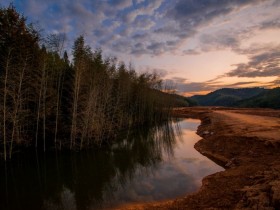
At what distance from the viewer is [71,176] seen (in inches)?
815

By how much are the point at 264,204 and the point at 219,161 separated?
14.5m

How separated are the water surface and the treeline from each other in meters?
2.76

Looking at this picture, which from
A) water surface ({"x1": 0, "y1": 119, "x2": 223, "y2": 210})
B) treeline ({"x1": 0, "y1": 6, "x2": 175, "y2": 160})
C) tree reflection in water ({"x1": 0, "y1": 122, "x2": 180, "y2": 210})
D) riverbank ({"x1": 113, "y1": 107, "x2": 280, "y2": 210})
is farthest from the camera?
treeline ({"x1": 0, "y1": 6, "x2": 175, "y2": 160})

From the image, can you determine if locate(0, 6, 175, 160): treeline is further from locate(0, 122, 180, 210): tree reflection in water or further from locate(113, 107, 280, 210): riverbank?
locate(113, 107, 280, 210): riverbank

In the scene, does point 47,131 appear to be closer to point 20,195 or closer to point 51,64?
point 51,64

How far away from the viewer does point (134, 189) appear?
17.7m

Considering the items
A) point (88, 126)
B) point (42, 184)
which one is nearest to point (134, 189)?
point (42, 184)

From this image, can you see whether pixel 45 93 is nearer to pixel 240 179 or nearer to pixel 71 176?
pixel 71 176

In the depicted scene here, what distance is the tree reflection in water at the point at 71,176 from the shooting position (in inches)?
619

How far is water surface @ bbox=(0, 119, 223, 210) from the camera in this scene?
15.9 meters

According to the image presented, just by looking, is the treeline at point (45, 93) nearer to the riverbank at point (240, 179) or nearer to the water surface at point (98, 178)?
the water surface at point (98, 178)

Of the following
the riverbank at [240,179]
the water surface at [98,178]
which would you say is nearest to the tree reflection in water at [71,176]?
the water surface at [98,178]

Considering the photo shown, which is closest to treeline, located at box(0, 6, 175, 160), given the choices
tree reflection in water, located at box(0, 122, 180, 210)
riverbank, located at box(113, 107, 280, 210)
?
tree reflection in water, located at box(0, 122, 180, 210)

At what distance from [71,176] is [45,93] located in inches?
478
